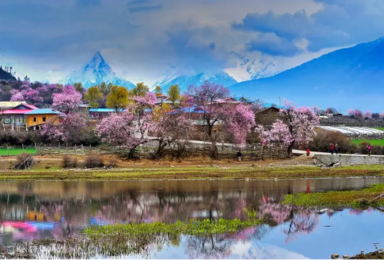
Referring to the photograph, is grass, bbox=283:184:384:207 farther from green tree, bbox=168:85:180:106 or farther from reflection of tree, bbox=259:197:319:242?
green tree, bbox=168:85:180:106

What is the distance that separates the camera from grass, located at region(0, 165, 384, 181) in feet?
161

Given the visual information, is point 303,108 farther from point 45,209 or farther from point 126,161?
point 45,209

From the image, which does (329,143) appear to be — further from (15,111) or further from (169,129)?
(15,111)

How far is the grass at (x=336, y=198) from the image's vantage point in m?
32.8

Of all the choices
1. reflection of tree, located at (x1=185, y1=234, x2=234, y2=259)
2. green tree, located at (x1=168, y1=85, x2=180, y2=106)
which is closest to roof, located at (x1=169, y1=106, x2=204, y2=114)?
reflection of tree, located at (x1=185, y1=234, x2=234, y2=259)

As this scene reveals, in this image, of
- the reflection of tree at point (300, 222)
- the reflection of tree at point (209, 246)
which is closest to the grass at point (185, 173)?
the reflection of tree at point (300, 222)

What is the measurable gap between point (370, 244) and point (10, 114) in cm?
8201

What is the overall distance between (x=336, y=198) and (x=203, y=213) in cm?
983

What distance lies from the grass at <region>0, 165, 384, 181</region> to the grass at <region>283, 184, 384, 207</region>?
12.5 meters

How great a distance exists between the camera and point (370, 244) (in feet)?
77.2

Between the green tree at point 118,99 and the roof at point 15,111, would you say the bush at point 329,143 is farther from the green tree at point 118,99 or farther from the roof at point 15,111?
the roof at point 15,111

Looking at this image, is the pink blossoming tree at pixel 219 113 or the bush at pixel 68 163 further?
the pink blossoming tree at pixel 219 113

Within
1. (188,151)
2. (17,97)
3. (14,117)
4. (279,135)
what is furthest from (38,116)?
(17,97)

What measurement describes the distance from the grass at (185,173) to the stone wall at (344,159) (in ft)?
13.3
